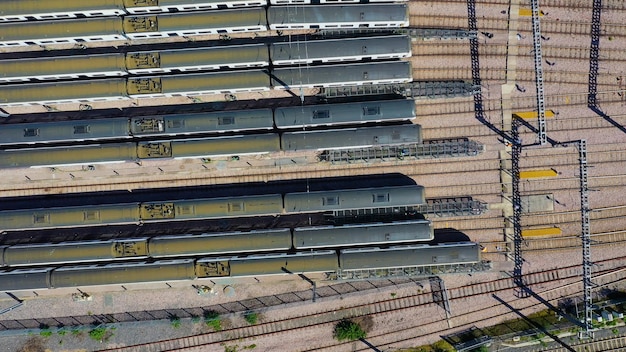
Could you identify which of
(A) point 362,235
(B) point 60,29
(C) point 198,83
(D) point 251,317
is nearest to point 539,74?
(A) point 362,235

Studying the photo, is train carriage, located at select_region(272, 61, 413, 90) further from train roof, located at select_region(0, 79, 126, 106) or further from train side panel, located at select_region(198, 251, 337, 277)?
train side panel, located at select_region(198, 251, 337, 277)

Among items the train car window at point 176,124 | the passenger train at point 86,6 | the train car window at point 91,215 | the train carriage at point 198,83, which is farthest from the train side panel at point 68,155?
the passenger train at point 86,6

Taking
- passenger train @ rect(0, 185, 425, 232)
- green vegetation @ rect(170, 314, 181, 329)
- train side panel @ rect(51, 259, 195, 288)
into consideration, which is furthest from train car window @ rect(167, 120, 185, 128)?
green vegetation @ rect(170, 314, 181, 329)

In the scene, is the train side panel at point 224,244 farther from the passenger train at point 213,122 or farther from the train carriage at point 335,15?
the train carriage at point 335,15

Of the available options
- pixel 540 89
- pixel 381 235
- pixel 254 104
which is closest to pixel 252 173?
pixel 254 104

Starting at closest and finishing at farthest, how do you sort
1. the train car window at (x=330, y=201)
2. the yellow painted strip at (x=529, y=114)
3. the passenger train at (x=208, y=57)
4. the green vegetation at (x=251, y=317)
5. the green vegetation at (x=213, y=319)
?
the passenger train at (x=208, y=57) < the train car window at (x=330, y=201) < the green vegetation at (x=251, y=317) < the green vegetation at (x=213, y=319) < the yellow painted strip at (x=529, y=114)

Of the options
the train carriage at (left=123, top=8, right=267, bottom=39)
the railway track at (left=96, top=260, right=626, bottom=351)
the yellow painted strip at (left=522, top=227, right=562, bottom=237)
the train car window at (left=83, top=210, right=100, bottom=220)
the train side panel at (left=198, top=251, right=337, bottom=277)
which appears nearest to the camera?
the train carriage at (left=123, top=8, right=267, bottom=39)

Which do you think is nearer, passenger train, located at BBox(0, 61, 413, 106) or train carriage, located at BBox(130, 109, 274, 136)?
passenger train, located at BBox(0, 61, 413, 106)

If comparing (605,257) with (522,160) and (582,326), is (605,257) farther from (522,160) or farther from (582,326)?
(522,160)
